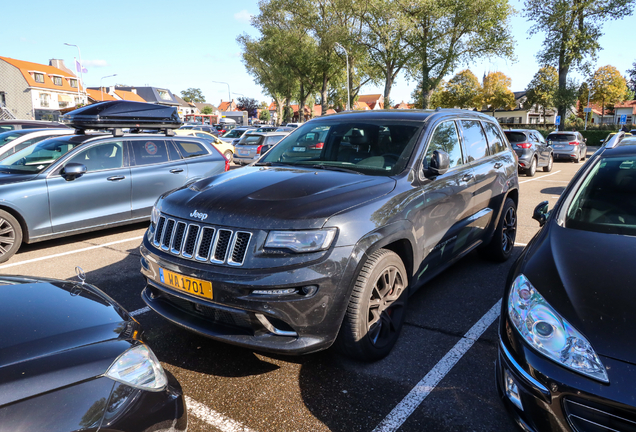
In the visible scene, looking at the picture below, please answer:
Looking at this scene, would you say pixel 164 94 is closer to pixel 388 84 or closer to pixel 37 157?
pixel 388 84

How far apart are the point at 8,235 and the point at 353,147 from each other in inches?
188

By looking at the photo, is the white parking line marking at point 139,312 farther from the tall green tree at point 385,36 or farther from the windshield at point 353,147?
the tall green tree at point 385,36

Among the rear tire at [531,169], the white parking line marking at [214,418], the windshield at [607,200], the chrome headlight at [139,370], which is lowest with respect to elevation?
the white parking line marking at [214,418]

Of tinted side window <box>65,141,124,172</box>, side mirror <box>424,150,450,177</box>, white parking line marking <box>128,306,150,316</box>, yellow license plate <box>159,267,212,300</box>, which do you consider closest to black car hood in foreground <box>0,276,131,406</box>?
yellow license plate <box>159,267,212,300</box>

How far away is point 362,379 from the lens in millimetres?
2961

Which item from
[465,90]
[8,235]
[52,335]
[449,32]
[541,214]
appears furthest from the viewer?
[465,90]

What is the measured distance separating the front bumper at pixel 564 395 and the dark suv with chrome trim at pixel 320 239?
101 centimetres

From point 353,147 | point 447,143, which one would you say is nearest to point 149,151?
point 353,147

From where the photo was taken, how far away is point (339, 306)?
269 cm

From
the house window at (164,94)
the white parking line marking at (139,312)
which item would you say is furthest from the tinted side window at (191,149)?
the house window at (164,94)

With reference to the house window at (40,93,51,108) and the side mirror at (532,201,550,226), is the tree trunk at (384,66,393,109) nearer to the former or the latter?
the side mirror at (532,201,550,226)

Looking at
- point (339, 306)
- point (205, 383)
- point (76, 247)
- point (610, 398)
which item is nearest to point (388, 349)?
point (339, 306)

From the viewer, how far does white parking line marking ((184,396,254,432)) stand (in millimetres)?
2477

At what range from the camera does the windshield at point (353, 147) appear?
366 centimetres
